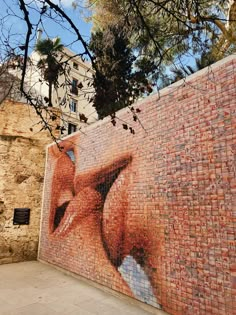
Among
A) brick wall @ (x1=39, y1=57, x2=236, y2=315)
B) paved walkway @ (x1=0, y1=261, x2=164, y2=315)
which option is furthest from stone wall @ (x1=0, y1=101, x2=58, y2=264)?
brick wall @ (x1=39, y1=57, x2=236, y2=315)

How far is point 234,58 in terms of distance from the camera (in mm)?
2838

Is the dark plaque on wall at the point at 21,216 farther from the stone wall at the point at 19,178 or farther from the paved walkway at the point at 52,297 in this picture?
the paved walkway at the point at 52,297

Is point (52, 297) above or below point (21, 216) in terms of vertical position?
below

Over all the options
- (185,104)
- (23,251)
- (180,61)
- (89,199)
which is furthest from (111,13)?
(23,251)

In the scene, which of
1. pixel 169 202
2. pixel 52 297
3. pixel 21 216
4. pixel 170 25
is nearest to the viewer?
pixel 170 25

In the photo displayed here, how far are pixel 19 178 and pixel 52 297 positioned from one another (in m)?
3.30

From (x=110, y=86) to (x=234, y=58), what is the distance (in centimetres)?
181

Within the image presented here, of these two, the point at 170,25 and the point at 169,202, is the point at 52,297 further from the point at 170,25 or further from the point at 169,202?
the point at 170,25

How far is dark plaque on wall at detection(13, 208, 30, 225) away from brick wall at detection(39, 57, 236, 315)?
1.76 metres

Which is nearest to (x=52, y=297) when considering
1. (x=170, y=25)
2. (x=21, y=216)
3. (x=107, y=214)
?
(x=107, y=214)

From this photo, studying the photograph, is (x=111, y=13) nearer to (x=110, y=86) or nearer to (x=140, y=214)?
(x=110, y=86)

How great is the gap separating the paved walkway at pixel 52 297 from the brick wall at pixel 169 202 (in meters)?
0.23

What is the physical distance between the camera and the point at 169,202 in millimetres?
3188

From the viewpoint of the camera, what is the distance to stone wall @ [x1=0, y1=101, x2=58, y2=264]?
5.78m
